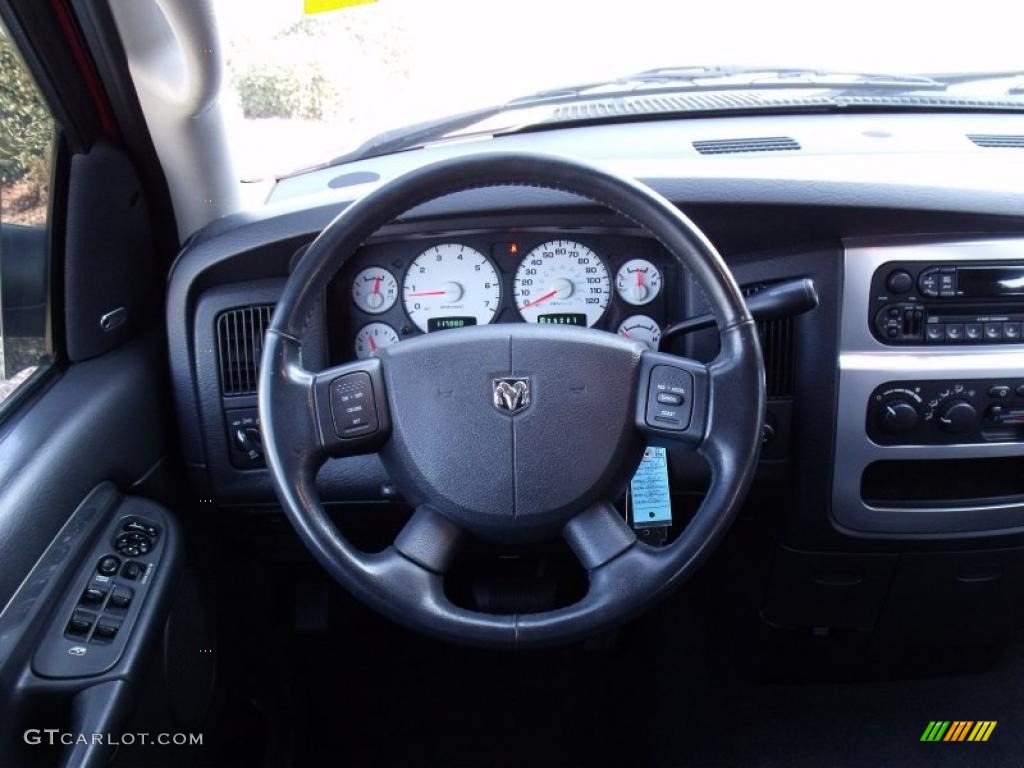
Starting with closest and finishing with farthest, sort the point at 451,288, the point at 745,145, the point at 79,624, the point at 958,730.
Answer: the point at 79,624
the point at 451,288
the point at 745,145
the point at 958,730

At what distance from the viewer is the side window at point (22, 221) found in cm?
165

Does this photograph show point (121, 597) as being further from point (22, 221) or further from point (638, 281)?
point (638, 281)

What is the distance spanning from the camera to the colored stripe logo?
235 centimetres

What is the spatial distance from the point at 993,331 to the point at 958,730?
1.11 metres

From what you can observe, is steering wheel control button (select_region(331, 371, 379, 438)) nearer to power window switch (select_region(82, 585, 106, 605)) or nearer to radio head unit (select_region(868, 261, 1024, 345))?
power window switch (select_region(82, 585, 106, 605))

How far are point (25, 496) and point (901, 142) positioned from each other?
1.87 m

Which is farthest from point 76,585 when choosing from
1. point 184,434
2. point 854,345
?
point 854,345

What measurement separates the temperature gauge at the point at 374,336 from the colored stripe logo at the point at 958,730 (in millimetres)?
1657

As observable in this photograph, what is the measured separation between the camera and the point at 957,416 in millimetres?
1890

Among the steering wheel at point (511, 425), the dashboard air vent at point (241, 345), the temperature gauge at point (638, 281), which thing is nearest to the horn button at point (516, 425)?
the steering wheel at point (511, 425)

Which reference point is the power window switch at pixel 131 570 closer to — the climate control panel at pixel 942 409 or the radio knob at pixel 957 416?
the climate control panel at pixel 942 409

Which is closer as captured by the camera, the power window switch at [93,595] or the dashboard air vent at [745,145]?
the power window switch at [93,595]

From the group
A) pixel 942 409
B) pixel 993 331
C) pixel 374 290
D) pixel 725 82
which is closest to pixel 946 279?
pixel 993 331

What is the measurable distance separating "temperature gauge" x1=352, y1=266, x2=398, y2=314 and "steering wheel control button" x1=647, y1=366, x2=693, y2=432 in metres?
0.71
